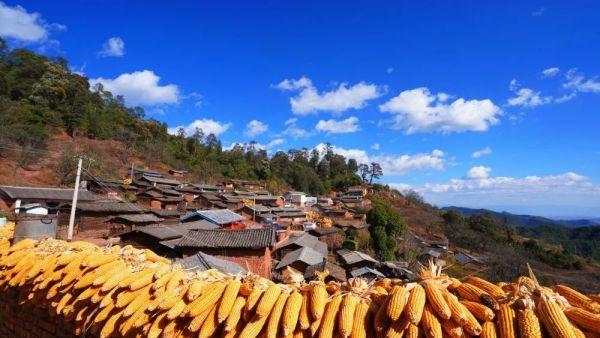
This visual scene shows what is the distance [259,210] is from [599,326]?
43.5 meters

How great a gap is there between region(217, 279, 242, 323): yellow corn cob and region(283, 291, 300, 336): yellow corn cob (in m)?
0.49

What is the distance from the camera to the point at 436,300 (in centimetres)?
224

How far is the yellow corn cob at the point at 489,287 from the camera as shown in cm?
238

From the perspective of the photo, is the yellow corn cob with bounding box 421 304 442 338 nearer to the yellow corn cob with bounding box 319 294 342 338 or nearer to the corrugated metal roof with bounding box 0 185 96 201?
the yellow corn cob with bounding box 319 294 342 338

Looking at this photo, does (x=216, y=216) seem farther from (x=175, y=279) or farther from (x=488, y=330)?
(x=488, y=330)

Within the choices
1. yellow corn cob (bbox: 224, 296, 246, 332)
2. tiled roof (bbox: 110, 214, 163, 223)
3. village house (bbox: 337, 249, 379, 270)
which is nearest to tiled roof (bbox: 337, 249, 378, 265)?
village house (bbox: 337, 249, 379, 270)

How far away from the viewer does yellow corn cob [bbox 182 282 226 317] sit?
2.76 metres

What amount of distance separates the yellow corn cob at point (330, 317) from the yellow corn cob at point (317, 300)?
0.16ft

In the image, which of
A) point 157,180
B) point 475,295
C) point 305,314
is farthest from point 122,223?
point 475,295

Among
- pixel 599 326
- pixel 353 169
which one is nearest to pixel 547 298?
pixel 599 326

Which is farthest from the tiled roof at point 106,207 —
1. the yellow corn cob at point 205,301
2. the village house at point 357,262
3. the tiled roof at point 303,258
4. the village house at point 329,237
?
Answer: the yellow corn cob at point 205,301

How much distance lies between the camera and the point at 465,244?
195ft

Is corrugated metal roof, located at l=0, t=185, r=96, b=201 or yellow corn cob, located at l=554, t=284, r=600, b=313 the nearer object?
yellow corn cob, located at l=554, t=284, r=600, b=313

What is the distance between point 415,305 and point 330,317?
642mm
